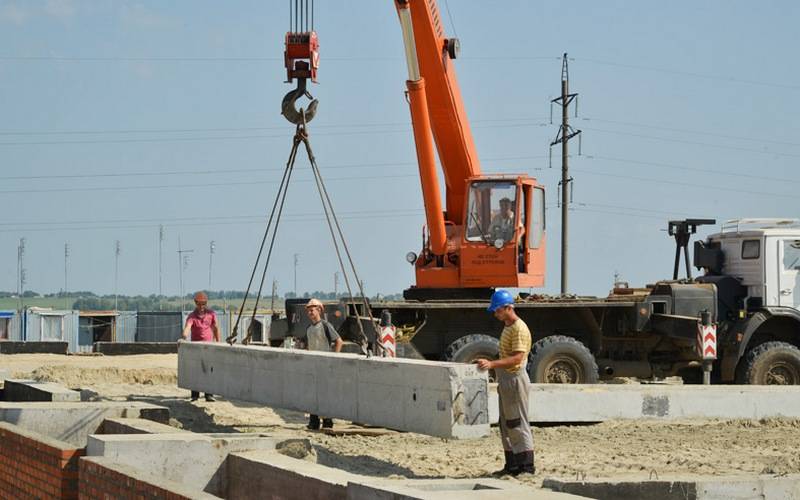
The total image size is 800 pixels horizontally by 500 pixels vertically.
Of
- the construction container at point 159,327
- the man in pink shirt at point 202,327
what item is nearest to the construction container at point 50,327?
the construction container at point 159,327

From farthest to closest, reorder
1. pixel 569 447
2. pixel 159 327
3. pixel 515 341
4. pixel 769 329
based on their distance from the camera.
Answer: pixel 159 327 < pixel 769 329 < pixel 569 447 < pixel 515 341

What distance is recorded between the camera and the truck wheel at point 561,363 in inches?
728

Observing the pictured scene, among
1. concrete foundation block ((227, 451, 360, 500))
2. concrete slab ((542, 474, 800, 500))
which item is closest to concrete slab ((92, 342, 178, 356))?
concrete foundation block ((227, 451, 360, 500))

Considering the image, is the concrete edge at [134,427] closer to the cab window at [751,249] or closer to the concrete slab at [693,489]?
the concrete slab at [693,489]

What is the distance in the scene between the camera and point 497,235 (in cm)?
1945

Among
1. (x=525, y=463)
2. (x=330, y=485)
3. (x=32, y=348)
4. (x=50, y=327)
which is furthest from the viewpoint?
(x=50, y=327)

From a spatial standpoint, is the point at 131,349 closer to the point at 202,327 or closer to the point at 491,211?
the point at 202,327

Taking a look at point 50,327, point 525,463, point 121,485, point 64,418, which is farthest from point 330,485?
point 50,327

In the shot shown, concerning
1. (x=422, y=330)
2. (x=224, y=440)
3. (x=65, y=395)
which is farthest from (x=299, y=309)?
(x=224, y=440)

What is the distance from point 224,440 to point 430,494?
3.01 m

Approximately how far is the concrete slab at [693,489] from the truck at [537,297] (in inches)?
376

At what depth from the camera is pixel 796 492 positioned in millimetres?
8953

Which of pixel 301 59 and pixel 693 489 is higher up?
pixel 301 59

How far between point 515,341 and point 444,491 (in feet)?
11.9
